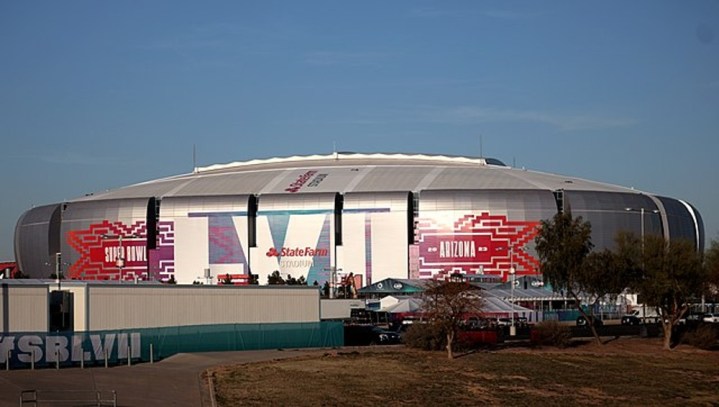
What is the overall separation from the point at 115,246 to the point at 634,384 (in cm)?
11422

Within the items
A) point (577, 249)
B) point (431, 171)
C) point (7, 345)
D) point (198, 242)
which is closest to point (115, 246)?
point (198, 242)

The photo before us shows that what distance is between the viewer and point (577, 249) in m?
71.1

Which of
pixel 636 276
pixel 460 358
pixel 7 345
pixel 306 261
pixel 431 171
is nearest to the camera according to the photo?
pixel 7 345

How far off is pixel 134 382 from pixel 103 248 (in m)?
116

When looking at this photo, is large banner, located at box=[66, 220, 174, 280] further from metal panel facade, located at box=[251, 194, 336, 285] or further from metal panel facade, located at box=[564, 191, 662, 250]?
metal panel facade, located at box=[564, 191, 662, 250]

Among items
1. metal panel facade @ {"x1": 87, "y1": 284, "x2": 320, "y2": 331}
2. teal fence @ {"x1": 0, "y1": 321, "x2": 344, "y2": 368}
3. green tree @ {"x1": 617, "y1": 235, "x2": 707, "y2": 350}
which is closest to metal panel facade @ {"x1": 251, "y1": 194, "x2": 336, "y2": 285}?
metal panel facade @ {"x1": 87, "y1": 284, "x2": 320, "y2": 331}

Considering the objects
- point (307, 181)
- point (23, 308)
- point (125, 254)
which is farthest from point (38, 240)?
point (23, 308)

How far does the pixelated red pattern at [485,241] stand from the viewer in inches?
5635

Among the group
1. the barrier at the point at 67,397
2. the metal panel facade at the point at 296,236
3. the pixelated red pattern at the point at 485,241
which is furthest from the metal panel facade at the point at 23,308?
the metal panel facade at the point at 296,236

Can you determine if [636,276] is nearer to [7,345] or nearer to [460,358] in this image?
[460,358]

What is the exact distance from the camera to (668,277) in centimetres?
6731

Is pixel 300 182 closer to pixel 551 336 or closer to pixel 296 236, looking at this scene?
pixel 296 236

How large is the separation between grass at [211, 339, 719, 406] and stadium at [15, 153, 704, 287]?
8040cm

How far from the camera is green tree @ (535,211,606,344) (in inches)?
2778
